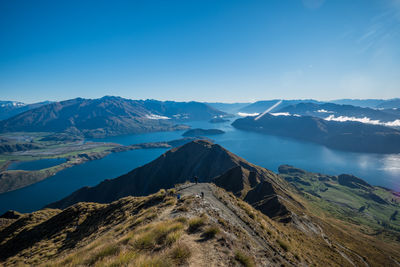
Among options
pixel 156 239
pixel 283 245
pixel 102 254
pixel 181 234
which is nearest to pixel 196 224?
pixel 181 234

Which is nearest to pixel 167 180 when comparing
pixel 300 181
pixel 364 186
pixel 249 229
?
pixel 249 229

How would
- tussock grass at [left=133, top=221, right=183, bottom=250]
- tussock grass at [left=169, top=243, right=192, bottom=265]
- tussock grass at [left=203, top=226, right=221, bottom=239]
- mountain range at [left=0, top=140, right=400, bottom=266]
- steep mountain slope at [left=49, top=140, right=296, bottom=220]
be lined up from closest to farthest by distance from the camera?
tussock grass at [left=169, top=243, right=192, bottom=265], mountain range at [left=0, top=140, right=400, bottom=266], tussock grass at [left=133, top=221, right=183, bottom=250], tussock grass at [left=203, top=226, right=221, bottom=239], steep mountain slope at [left=49, top=140, right=296, bottom=220]

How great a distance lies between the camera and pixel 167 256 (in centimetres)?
702

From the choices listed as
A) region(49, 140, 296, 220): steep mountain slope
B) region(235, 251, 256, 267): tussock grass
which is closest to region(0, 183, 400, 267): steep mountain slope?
region(235, 251, 256, 267): tussock grass

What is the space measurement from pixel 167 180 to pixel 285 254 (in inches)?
4782

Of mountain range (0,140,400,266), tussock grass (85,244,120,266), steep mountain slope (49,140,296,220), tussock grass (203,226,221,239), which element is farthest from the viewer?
steep mountain slope (49,140,296,220)

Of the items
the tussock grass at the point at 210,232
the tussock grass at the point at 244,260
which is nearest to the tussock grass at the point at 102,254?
the tussock grass at the point at 210,232

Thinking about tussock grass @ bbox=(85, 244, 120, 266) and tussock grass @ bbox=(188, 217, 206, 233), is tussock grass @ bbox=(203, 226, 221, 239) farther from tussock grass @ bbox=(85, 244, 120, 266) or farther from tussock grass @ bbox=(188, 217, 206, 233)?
tussock grass @ bbox=(85, 244, 120, 266)

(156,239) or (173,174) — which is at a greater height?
(156,239)

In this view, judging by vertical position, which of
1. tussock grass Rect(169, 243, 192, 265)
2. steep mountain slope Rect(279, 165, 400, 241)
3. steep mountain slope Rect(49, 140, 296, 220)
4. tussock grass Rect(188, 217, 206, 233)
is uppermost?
tussock grass Rect(169, 243, 192, 265)

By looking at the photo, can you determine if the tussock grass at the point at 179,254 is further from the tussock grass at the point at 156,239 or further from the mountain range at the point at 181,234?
the tussock grass at the point at 156,239

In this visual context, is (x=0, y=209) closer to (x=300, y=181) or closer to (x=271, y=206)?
(x=271, y=206)

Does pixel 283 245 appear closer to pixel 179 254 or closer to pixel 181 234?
pixel 181 234

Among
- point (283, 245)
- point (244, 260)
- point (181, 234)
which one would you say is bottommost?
point (283, 245)
